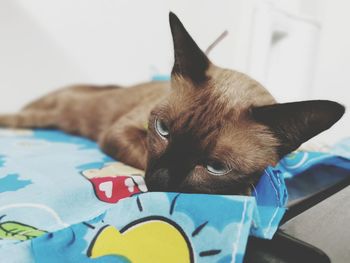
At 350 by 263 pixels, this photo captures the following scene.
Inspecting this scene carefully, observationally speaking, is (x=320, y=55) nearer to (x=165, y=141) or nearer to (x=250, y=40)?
(x=250, y=40)

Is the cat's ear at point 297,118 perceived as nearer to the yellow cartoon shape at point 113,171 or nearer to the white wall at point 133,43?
the yellow cartoon shape at point 113,171

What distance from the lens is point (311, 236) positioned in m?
0.60

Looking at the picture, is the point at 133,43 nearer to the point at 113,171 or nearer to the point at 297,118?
the point at 113,171

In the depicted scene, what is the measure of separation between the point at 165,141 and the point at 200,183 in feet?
0.41

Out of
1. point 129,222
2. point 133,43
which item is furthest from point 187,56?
point 133,43

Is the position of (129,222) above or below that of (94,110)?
above

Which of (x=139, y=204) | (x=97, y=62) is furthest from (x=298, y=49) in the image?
(x=139, y=204)

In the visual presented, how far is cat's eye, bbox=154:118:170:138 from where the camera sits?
778 millimetres

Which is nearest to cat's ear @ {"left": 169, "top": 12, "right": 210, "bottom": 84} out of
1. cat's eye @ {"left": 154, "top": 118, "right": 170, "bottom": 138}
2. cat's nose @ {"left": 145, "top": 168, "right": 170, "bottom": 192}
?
cat's eye @ {"left": 154, "top": 118, "right": 170, "bottom": 138}

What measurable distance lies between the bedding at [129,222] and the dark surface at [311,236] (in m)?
0.03

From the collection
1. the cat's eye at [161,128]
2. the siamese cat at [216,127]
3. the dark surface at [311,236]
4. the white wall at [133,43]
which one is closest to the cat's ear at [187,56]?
the siamese cat at [216,127]

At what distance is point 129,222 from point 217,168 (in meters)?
0.21

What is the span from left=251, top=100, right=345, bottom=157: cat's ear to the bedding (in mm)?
77

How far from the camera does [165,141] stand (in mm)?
774
